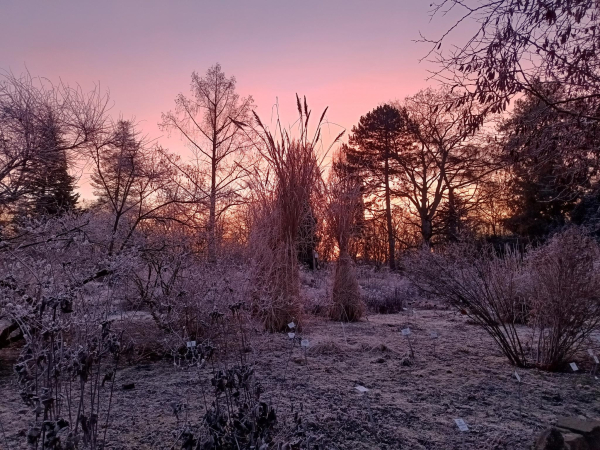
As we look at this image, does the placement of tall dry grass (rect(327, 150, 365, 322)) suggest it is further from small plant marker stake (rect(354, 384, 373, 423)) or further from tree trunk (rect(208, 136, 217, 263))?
small plant marker stake (rect(354, 384, 373, 423))

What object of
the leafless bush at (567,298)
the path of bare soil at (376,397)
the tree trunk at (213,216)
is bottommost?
the path of bare soil at (376,397)

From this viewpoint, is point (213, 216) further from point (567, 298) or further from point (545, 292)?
point (567, 298)

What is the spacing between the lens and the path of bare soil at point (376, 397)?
8.71ft

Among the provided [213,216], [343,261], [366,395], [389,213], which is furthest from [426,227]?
[366,395]

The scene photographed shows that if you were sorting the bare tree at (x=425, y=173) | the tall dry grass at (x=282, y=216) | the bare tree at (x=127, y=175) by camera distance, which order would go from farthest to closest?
the bare tree at (x=425, y=173)
the bare tree at (x=127, y=175)
the tall dry grass at (x=282, y=216)

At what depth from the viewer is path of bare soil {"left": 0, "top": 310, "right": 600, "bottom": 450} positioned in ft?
Answer: 8.71

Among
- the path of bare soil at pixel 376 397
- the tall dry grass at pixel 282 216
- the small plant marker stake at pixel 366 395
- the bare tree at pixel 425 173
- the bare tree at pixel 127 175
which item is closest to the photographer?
Result: the path of bare soil at pixel 376 397

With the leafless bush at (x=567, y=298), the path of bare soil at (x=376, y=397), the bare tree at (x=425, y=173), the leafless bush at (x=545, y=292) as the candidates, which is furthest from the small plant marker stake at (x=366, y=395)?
the bare tree at (x=425, y=173)

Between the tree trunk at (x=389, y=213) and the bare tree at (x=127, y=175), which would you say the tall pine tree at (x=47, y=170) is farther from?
the tree trunk at (x=389, y=213)

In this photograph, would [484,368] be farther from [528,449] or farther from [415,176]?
[415,176]

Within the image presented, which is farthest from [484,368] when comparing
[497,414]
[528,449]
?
[528,449]

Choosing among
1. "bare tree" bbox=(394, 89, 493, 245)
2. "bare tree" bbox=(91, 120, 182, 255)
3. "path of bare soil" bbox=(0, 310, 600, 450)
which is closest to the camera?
"path of bare soil" bbox=(0, 310, 600, 450)

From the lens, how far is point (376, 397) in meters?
3.31

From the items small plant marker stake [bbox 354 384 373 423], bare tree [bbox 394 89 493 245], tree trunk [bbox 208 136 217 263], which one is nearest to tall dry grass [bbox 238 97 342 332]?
tree trunk [bbox 208 136 217 263]
